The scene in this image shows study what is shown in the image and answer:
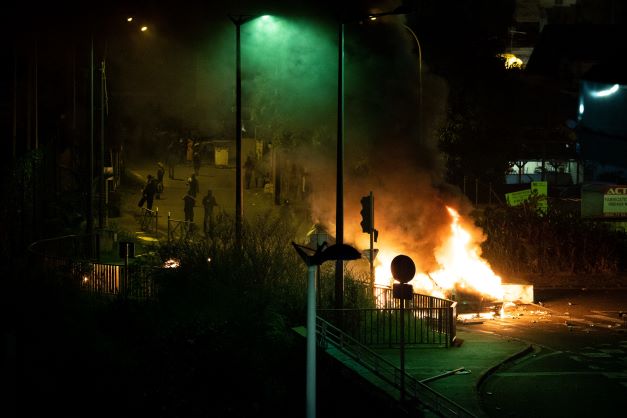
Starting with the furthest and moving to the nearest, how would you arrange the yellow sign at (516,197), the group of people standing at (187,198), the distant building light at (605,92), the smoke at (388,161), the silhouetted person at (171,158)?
the silhouetted person at (171,158) → the yellow sign at (516,197) → the group of people standing at (187,198) → the smoke at (388,161) → the distant building light at (605,92)

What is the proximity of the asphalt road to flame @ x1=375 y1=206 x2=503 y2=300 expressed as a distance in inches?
46.6

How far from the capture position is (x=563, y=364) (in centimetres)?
1681

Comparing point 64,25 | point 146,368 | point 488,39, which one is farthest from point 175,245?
point 488,39

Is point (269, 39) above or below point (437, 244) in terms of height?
above

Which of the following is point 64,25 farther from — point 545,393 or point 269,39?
point 545,393

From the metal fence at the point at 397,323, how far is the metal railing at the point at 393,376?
2.23 ft

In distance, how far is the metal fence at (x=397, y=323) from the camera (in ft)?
56.6

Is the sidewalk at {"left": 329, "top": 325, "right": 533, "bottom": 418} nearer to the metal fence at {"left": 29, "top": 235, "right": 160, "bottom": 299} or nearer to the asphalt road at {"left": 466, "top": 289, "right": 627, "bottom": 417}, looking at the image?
the asphalt road at {"left": 466, "top": 289, "right": 627, "bottom": 417}

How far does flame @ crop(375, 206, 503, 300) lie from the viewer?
23.8 meters

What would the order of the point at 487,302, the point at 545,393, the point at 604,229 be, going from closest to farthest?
the point at 545,393 < the point at 487,302 < the point at 604,229

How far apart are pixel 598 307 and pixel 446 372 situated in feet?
33.3

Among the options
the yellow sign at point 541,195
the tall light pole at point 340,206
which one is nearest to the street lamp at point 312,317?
the tall light pole at point 340,206

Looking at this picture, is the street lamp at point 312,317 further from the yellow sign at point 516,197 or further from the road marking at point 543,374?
the yellow sign at point 516,197

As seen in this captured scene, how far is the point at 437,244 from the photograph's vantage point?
83.3 ft
